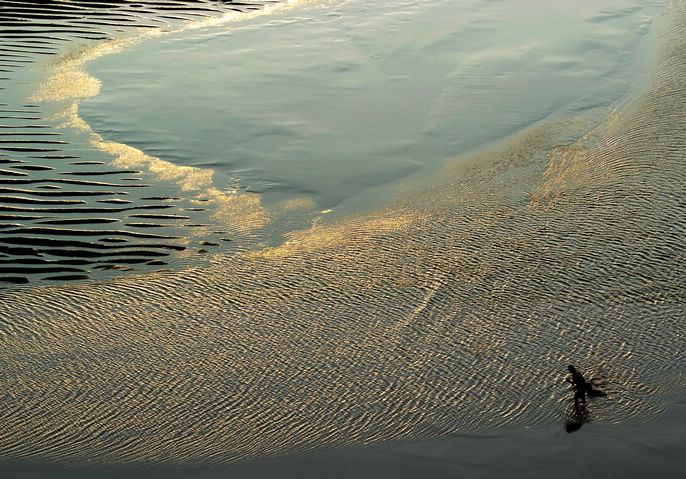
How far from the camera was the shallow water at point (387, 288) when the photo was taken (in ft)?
11.5

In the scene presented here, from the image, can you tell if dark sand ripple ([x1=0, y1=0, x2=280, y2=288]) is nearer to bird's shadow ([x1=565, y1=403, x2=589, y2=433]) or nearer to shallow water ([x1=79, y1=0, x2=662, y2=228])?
shallow water ([x1=79, y1=0, x2=662, y2=228])

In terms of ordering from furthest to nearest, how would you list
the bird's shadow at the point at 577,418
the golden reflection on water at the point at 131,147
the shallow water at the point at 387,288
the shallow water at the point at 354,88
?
1. the shallow water at the point at 354,88
2. the golden reflection on water at the point at 131,147
3. the shallow water at the point at 387,288
4. the bird's shadow at the point at 577,418

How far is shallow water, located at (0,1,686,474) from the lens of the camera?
3.50m

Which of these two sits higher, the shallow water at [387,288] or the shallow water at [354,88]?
the shallow water at [354,88]

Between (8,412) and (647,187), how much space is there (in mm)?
3738

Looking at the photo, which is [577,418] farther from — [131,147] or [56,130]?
[56,130]

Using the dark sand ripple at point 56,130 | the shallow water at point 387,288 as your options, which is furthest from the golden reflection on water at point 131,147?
the dark sand ripple at point 56,130

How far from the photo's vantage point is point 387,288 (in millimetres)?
4328

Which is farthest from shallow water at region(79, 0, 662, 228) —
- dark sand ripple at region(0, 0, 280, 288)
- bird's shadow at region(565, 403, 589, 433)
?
bird's shadow at region(565, 403, 589, 433)

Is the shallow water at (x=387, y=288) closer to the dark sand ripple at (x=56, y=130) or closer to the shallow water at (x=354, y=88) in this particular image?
the shallow water at (x=354, y=88)

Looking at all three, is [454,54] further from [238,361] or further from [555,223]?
[238,361]

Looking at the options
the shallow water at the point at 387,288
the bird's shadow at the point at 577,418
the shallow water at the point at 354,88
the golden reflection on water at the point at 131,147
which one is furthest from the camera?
the shallow water at the point at 354,88

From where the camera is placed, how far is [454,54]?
22.7 ft

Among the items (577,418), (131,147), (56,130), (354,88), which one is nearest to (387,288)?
(577,418)
